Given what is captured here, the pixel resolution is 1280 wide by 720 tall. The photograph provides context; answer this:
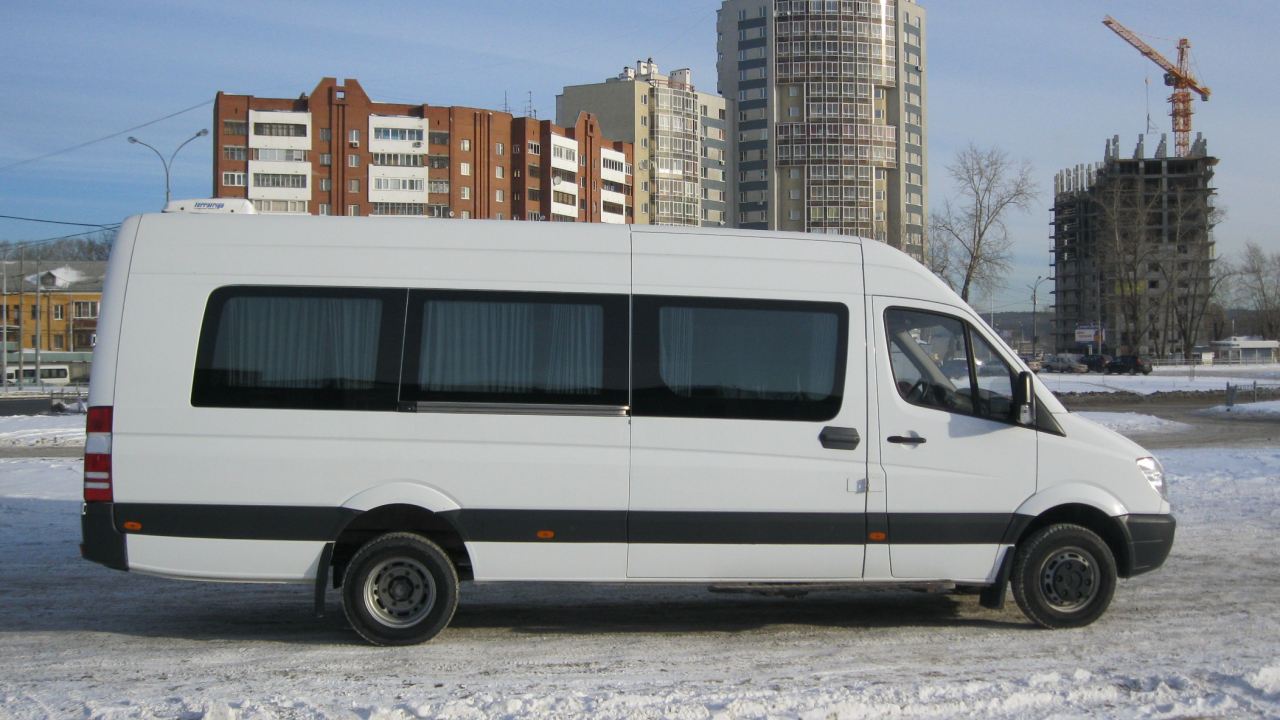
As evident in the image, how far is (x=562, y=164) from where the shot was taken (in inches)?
4151

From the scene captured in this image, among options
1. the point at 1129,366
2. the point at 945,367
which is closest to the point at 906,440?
the point at 945,367

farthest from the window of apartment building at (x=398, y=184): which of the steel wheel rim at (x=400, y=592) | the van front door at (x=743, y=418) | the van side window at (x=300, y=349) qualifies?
the steel wheel rim at (x=400, y=592)

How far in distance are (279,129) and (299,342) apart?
9297cm

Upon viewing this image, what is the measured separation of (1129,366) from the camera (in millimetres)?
71750

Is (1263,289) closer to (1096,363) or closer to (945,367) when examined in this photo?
(1096,363)

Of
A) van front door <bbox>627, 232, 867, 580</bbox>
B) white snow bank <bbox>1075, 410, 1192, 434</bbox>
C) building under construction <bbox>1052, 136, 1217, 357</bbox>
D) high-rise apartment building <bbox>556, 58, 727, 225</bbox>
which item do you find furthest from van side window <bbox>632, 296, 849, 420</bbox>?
high-rise apartment building <bbox>556, 58, 727, 225</bbox>

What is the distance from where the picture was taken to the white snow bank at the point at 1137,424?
1075 inches

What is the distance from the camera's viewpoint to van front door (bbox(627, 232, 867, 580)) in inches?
279

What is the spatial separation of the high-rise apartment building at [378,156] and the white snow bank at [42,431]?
197 feet

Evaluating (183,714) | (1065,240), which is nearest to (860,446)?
(183,714)

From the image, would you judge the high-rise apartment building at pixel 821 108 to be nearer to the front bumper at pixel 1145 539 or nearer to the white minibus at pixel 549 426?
the front bumper at pixel 1145 539

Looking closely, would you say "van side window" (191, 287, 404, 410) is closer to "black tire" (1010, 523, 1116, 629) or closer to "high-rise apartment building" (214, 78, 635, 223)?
"black tire" (1010, 523, 1116, 629)

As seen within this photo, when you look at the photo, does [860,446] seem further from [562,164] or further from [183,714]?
[562,164]

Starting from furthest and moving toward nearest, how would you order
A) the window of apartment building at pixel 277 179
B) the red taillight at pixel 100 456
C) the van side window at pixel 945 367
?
1. the window of apartment building at pixel 277 179
2. the van side window at pixel 945 367
3. the red taillight at pixel 100 456
